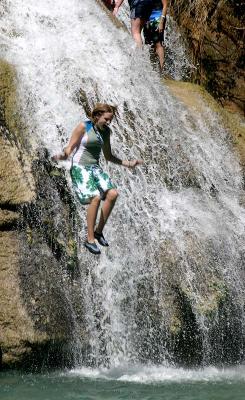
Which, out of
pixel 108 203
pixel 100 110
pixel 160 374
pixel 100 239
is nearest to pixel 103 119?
pixel 100 110

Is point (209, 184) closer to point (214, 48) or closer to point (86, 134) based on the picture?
point (86, 134)

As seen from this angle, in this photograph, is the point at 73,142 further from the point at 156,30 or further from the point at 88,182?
the point at 156,30

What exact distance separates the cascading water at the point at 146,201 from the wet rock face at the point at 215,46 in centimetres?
283

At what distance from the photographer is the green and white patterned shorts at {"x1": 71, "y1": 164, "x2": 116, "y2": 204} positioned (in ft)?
21.7

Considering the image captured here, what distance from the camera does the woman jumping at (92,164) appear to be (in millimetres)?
6559

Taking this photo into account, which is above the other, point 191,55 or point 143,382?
point 191,55

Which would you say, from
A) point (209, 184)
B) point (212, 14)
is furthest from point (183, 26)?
point (209, 184)

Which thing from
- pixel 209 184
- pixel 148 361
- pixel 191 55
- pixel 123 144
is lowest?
pixel 148 361

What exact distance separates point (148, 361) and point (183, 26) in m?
8.48

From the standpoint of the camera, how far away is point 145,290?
7551 mm

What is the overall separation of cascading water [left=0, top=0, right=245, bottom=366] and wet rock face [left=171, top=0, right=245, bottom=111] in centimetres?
283

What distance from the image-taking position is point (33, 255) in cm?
712

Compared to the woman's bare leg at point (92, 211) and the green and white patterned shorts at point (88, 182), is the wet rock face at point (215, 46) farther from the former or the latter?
the woman's bare leg at point (92, 211)

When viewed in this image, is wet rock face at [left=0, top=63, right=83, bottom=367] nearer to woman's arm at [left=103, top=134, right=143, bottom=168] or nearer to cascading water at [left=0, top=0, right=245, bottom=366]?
cascading water at [left=0, top=0, right=245, bottom=366]
